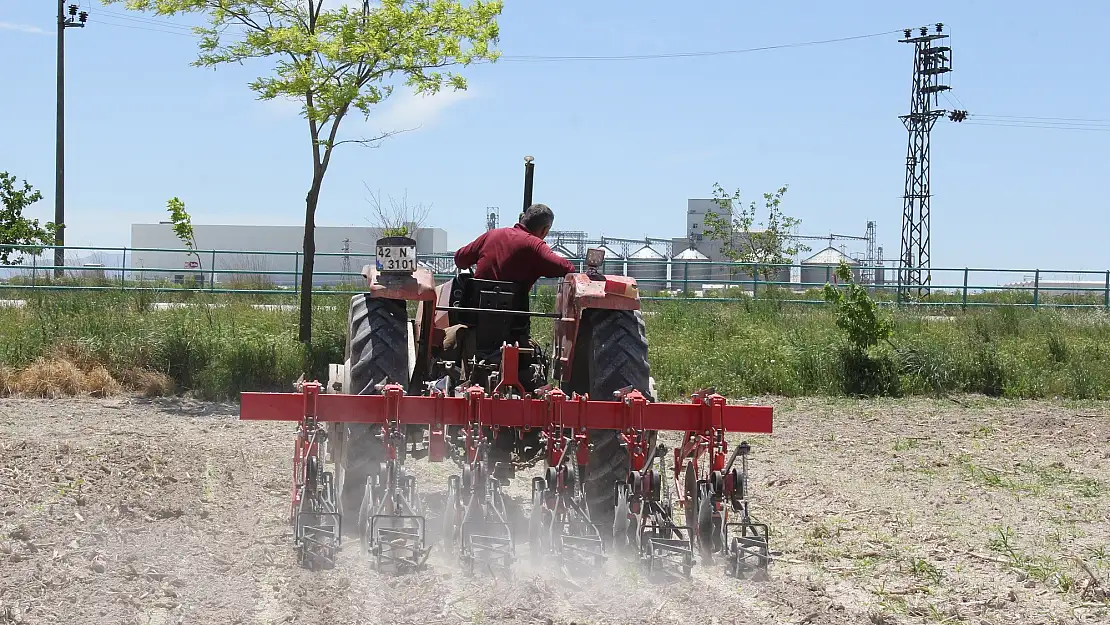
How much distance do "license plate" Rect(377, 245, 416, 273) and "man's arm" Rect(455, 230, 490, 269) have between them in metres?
0.89

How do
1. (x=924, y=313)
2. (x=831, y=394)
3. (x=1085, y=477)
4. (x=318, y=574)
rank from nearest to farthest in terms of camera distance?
(x=318, y=574), (x=1085, y=477), (x=831, y=394), (x=924, y=313)

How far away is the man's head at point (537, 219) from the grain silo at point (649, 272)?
928cm

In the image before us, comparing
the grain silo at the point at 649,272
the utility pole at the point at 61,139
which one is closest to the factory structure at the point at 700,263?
the grain silo at the point at 649,272

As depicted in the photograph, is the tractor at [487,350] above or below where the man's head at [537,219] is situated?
below

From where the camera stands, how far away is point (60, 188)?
2767cm

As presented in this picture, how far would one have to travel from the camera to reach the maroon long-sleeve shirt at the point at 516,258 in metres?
7.19

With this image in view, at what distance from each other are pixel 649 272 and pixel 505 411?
2738 centimetres

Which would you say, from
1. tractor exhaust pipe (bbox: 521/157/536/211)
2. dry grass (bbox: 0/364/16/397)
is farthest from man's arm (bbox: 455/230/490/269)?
dry grass (bbox: 0/364/16/397)

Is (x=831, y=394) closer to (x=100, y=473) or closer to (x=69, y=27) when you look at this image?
(x=100, y=473)

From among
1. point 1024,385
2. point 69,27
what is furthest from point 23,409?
point 69,27

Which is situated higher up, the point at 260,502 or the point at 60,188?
the point at 60,188

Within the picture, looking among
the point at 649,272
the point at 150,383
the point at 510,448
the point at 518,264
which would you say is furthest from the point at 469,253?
the point at 649,272

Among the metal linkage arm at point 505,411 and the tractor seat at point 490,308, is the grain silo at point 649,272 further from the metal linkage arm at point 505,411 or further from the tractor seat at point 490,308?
the metal linkage arm at point 505,411

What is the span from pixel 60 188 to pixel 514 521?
81.2ft
